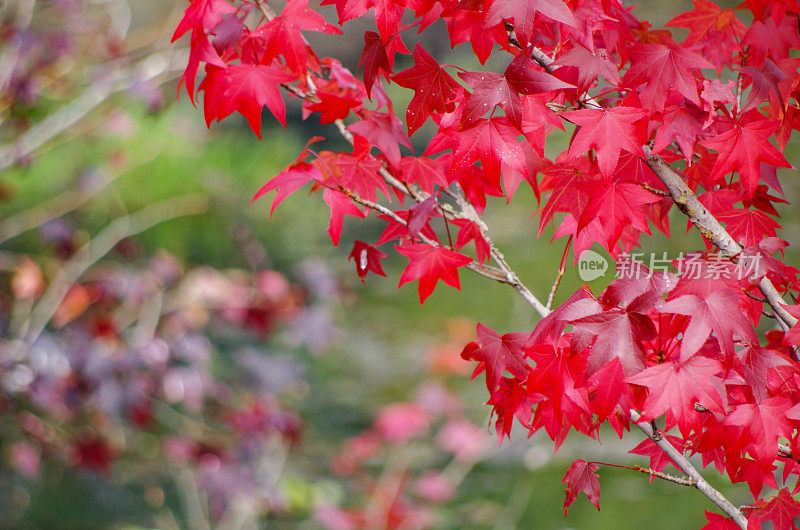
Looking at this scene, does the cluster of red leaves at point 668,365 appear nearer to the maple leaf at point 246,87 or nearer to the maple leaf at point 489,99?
the maple leaf at point 489,99

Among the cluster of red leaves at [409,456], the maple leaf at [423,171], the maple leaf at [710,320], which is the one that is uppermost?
the maple leaf at [710,320]

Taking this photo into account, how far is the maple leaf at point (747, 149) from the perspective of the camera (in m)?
0.71

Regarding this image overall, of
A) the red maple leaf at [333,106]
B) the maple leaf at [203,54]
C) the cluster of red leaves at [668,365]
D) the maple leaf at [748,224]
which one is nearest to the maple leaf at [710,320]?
the cluster of red leaves at [668,365]

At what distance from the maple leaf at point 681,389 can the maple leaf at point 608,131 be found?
0.20 meters

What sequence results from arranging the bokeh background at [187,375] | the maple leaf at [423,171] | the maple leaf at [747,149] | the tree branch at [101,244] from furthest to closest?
the tree branch at [101,244] < the bokeh background at [187,375] < the maple leaf at [423,171] < the maple leaf at [747,149]

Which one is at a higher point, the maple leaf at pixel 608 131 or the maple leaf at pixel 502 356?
the maple leaf at pixel 608 131

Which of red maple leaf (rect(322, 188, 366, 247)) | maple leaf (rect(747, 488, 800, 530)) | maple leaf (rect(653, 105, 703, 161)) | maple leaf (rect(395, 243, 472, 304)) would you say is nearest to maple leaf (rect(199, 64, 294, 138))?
red maple leaf (rect(322, 188, 366, 247))

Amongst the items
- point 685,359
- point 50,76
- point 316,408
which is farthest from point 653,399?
point 50,76

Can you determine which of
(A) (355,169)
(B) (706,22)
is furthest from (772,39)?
(A) (355,169)

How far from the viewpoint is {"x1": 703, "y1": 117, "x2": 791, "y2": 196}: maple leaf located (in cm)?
71

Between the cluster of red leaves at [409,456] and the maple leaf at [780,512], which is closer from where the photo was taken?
the maple leaf at [780,512]

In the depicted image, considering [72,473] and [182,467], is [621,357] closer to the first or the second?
[182,467]

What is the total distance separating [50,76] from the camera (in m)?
2.42

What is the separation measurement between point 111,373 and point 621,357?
5.66 ft
